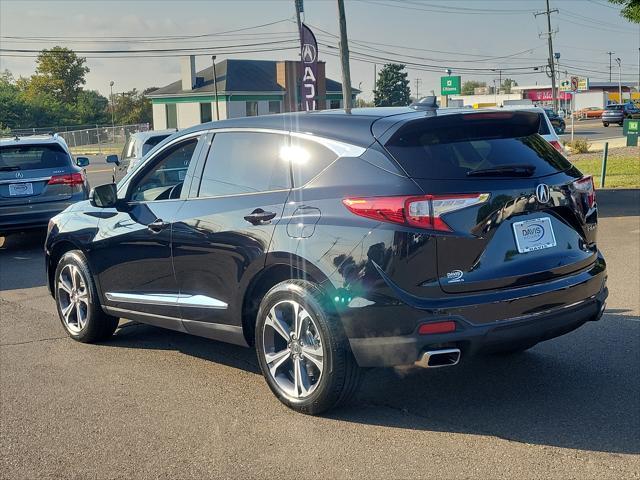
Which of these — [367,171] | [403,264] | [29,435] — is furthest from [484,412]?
[29,435]

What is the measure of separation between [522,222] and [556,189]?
380 mm

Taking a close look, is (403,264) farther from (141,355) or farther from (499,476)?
(141,355)

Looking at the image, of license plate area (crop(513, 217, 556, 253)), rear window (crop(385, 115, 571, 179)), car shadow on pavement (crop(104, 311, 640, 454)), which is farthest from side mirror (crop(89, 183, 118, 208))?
license plate area (crop(513, 217, 556, 253))

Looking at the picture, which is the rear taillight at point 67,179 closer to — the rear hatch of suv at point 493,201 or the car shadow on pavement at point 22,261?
the car shadow on pavement at point 22,261

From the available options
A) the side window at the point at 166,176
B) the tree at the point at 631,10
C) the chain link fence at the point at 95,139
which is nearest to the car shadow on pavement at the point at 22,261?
the side window at the point at 166,176

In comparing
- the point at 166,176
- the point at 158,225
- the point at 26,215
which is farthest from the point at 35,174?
the point at 158,225

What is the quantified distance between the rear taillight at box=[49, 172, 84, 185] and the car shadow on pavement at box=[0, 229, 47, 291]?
2.63 feet

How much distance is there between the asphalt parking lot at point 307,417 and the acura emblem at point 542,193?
1.27 m

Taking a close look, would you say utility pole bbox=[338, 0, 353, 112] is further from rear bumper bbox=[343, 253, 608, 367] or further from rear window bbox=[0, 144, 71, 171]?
rear bumper bbox=[343, 253, 608, 367]

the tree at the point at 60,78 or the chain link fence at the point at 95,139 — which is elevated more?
the tree at the point at 60,78

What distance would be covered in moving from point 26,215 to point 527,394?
355 inches

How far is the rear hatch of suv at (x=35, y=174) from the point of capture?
39.3 ft

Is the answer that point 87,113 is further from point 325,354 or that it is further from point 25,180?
point 325,354

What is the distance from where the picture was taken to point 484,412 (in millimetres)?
4867
